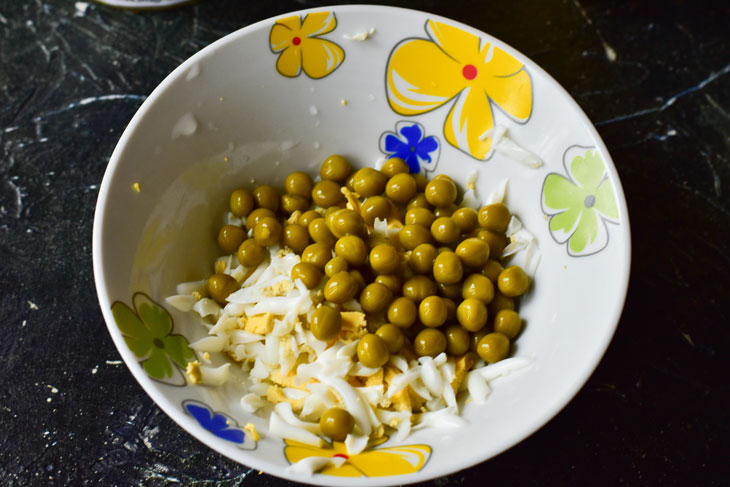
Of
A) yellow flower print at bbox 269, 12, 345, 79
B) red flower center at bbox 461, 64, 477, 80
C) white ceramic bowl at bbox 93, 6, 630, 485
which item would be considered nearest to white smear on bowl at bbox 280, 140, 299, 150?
white ceramic bowl at bbox 93, 6, 630, 485

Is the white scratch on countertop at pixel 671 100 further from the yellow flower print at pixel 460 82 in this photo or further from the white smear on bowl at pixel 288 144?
the white smear on bowl at pixel 288 144

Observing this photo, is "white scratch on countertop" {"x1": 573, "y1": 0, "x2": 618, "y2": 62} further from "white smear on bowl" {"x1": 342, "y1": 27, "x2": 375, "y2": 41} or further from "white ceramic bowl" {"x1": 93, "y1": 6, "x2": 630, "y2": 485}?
"white smear on bowl" {"x1": 342, "y1": 27, "x2": 375, "y2": 41}

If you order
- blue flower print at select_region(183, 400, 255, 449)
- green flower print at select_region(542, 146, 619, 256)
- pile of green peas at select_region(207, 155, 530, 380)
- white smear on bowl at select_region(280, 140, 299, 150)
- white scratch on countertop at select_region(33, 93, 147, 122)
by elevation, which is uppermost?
green flower print at select_region(542, 146, 619, 256)

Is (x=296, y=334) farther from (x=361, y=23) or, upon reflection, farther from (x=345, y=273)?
(x=361, y=23)

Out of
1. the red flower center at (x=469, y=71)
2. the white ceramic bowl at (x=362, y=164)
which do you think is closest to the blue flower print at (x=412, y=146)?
the white ceramic bowl at (x=362, y=164)

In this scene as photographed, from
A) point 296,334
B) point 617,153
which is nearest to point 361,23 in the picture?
point 296,334

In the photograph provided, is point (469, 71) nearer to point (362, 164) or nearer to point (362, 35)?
point (362, 35)

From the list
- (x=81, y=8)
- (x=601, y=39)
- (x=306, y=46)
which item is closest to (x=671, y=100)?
(x=601, y=39)
